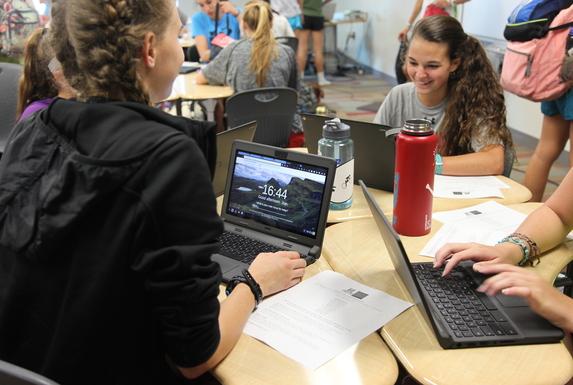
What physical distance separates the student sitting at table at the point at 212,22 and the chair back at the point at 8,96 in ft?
7.42

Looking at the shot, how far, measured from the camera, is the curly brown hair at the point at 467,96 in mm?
2070

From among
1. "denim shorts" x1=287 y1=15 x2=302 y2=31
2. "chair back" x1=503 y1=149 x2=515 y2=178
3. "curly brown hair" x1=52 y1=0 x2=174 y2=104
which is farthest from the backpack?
"denim shorts" x1=287 y1=15 x2=302 y2=31

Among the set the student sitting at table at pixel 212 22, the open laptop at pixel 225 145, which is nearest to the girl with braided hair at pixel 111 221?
the open laptop at pixel 225 145

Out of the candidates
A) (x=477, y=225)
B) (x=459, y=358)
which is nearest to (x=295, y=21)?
(x=477, y=225)

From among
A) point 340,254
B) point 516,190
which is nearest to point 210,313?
point 340,254

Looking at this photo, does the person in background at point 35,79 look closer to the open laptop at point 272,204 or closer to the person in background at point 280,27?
the open laptop at point 272,204

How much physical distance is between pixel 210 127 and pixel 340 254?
1.95 feet

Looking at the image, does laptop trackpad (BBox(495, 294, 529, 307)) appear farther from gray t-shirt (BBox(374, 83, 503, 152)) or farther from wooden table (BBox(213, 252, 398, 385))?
gray t-shirt (BBox(374, 83, 503, 152))

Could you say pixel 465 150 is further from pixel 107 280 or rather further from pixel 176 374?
pixel 107 280

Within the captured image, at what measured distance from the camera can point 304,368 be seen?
39.4 inches

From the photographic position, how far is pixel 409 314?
45.3 inches

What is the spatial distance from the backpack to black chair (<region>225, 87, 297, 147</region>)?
1.14 metres

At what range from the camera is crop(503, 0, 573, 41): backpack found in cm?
260

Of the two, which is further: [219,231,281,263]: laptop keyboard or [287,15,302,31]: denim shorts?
[287,15,302,31]: denim shorts
